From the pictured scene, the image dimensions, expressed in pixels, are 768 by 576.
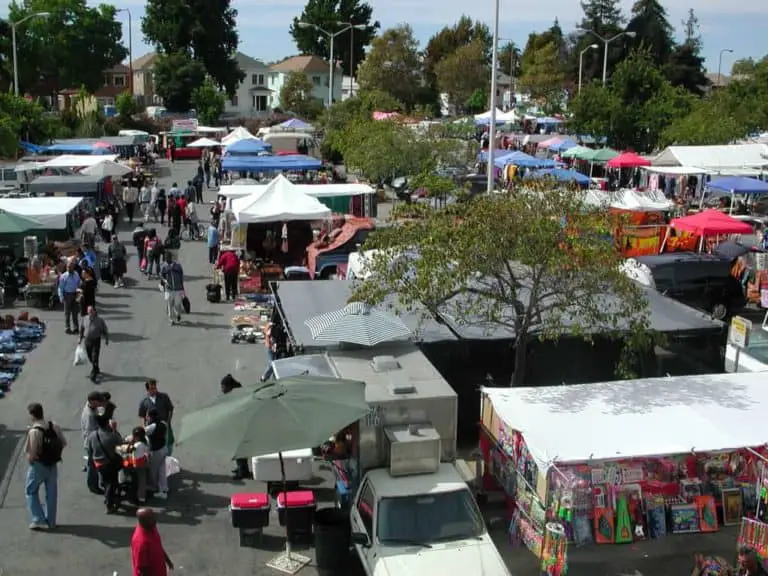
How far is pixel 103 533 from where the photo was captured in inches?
378

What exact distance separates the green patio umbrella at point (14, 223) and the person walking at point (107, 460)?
10.3 meters

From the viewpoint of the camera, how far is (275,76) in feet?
360

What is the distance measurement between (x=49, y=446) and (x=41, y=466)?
242 millimetres

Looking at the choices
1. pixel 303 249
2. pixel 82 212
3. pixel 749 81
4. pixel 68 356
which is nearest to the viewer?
pixel 68 356

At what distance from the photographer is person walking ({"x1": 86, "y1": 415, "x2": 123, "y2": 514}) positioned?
394 inches

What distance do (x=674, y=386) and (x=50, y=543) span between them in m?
7.24

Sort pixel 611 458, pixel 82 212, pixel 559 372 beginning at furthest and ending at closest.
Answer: pixel 82 212
pixel 559 372
pixel 611 458

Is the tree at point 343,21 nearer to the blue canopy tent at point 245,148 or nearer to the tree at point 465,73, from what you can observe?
the tree at point 465,73

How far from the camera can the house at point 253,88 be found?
108m

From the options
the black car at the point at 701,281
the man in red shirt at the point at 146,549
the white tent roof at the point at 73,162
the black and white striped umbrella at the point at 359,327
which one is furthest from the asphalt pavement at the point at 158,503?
the white tent roof at the point at 73,162

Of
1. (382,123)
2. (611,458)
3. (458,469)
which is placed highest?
(382,123)

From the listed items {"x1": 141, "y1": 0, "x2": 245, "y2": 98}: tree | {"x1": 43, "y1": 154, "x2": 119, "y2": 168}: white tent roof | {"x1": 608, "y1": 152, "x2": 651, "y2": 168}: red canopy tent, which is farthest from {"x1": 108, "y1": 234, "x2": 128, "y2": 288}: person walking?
{"x1": 141, "y1": 0, "x2": 245, "y2": 98}: tree

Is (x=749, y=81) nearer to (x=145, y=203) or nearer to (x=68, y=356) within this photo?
(x=145, y=203)

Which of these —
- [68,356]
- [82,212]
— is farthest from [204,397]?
[82,212]
